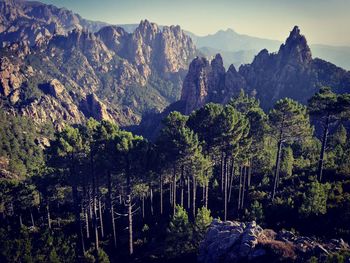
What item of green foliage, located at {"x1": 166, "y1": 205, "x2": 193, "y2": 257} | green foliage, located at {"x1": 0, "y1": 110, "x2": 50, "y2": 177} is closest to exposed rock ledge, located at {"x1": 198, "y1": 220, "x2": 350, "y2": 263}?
green foliage, located at {"x1": 166, "y1": 205, "x2": 193, "y2": 257}

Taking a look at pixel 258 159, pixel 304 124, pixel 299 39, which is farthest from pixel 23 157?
pixel 299 39

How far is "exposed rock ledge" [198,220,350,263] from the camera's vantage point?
96.6 ft

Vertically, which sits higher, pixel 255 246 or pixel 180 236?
pixel 255 246

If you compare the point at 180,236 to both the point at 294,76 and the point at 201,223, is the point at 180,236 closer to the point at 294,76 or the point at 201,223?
the point at 201,223

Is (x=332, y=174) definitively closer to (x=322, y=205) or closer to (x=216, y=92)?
(x=322, y=205)

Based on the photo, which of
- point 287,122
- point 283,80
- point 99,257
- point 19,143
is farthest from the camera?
point 283,80

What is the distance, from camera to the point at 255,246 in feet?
103

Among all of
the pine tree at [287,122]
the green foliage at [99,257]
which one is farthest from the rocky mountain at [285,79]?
the green foliage at [99,257]

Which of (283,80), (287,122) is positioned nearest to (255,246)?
(287,122)

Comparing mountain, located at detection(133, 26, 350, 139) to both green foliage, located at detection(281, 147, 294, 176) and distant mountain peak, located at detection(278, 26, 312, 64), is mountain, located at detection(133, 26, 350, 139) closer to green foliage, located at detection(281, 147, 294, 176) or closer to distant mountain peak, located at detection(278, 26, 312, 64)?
distant mountain peak, located at detection(278, 26, 312, 64)

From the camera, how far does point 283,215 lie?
41094 millimetres

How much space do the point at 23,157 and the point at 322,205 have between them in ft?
453

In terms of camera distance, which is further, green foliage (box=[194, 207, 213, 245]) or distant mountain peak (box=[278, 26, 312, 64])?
distant mountain peak (box=[278, 26, 312, 64])

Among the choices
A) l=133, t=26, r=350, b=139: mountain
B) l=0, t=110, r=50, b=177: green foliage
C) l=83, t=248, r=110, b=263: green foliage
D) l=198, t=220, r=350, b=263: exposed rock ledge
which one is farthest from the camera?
l=133, t=26, r=350, b=139: mountain
